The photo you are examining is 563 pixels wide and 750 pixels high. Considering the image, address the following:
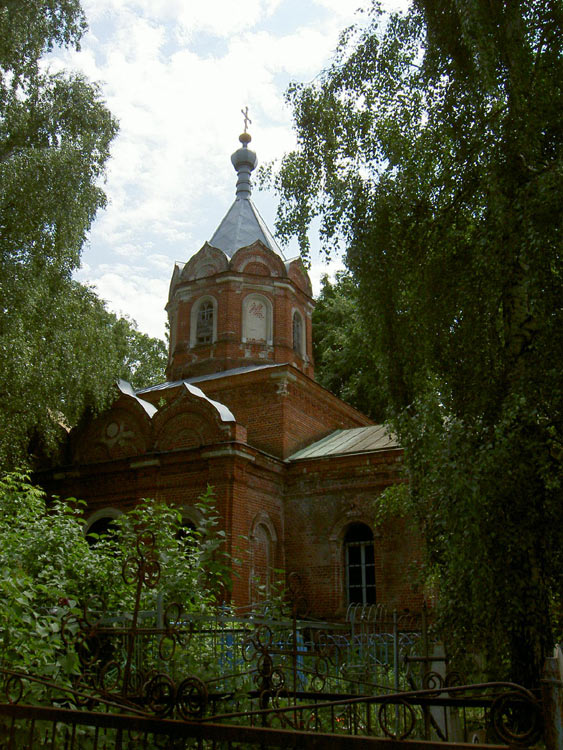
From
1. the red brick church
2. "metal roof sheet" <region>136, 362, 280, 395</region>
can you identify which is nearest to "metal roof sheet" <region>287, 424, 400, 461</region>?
the red brick church

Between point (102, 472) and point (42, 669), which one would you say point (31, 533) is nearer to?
point (42, 669)

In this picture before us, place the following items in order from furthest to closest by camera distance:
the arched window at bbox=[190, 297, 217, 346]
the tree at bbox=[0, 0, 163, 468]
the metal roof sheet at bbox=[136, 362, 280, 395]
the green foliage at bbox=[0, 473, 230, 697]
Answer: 1. the arched window at bbox=[190, 297, 217, 346]
2. the metal roof sheet at bbox=[136, 362, 280, 395]
3. the tree at bbox=[0, 0, 163, 468]
4. the green foliage at bbox=[0, 473, 230, 697]

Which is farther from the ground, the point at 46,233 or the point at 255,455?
the point at 46,233

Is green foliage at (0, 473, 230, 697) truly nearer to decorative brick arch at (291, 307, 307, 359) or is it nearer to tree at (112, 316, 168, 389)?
decorative brick arch at (291, 307, 307, 359)

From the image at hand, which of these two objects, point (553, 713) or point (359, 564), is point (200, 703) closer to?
point (553, 713)

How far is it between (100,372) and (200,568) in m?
7.85

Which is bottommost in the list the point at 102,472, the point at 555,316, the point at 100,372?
the point at 555,316

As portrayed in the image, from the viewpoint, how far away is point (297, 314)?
1834cm

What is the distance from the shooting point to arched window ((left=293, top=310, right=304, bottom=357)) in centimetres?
1815

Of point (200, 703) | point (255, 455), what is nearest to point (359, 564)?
point (255, 455)

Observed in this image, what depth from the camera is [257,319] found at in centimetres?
1758

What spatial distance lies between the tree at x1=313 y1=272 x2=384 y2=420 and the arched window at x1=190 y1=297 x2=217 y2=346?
5.08m

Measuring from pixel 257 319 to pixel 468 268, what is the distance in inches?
431

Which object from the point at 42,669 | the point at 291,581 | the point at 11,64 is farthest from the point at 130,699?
the point at 11,64
